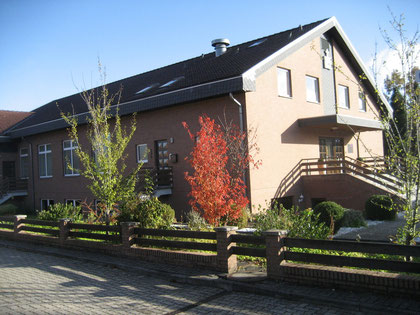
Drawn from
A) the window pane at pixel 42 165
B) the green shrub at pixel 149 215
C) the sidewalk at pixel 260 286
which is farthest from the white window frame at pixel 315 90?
the window pane at pixel 42 165

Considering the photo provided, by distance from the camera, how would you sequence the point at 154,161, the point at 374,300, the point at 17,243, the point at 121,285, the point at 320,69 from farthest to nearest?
the point at 320,69
the point at 154,161
the point at 17,243
the point at 121,285
the point at 374,300

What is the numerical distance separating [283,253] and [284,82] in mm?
11676

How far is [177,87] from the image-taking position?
54.0ft

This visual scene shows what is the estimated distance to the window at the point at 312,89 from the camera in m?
19.0

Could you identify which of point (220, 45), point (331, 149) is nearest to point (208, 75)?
point (220, 45)

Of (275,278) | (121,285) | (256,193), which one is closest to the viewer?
(275,278)

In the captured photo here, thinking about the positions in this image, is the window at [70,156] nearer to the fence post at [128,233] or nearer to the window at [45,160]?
the window at [45,160]

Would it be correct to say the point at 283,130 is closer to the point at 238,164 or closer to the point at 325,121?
the point at 325,121

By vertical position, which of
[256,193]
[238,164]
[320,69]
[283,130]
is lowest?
[256,193]

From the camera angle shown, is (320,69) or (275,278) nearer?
(275,278)

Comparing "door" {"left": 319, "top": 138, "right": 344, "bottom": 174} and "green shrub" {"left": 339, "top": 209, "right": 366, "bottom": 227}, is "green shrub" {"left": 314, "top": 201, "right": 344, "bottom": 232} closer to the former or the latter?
"green shrub" {"left": 339, "top": 209, "right": 366, "bottom": 227}

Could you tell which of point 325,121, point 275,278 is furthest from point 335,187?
point 275,278

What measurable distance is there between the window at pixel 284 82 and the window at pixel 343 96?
15.5ft

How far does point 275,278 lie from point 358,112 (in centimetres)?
1786
